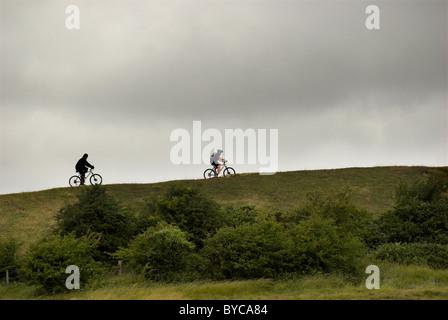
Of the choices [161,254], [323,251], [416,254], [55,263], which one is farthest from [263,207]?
[55,263]

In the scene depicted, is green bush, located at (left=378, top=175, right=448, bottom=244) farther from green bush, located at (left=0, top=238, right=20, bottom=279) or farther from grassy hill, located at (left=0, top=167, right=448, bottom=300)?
green bush, located at (left=0, top=238, right=20, bottom=279)

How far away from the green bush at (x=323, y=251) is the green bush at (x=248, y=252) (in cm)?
74

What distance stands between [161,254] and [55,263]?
5198 mm

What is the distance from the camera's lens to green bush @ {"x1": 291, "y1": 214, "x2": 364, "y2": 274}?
24938mm

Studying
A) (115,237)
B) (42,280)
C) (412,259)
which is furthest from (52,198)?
(412,259)

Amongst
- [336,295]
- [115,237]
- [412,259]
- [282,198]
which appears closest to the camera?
[336,295]

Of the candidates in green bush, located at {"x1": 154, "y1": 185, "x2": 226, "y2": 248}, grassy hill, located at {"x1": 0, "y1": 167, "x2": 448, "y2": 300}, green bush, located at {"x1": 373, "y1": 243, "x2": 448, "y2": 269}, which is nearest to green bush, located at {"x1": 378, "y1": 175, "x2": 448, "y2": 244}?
green bush, located at {"x1": 373, "y1": 243, "x2": 448, "y2": 269}

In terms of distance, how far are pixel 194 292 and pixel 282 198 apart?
1175 inches

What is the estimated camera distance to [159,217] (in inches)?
1209

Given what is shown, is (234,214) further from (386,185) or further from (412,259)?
(386,185)

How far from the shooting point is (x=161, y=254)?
2508 centimetres

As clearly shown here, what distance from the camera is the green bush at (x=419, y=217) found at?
1310 inches

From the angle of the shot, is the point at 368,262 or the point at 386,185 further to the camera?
the point at 386,185

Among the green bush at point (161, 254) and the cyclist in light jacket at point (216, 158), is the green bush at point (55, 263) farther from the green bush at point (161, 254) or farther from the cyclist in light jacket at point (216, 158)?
the cyclist in light jacket at point (216, 158)
